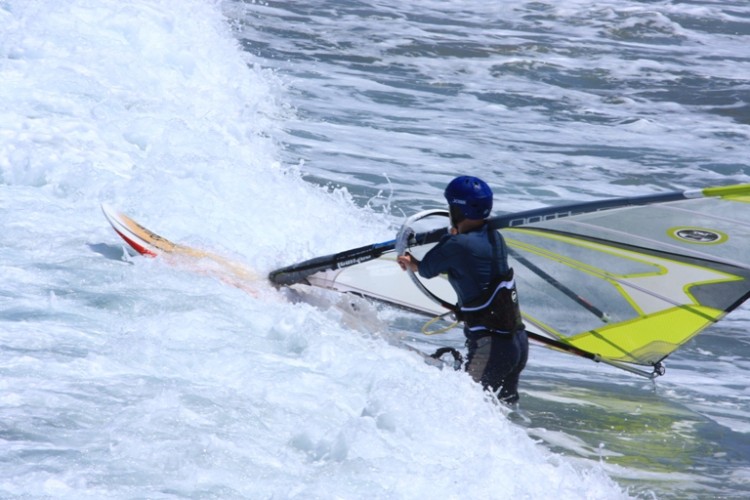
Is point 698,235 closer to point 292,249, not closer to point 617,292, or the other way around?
point 617,292

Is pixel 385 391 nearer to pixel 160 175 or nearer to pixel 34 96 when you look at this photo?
pixel 160 175

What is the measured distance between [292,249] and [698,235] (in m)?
3.25

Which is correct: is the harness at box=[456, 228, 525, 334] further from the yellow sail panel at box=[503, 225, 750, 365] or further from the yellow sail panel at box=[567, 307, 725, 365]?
the yellow sail panel at box=[567, 307, 725, 365]

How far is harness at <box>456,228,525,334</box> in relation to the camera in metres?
5.07

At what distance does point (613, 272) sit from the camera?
5969 mm

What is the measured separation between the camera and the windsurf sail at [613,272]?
17.0ft

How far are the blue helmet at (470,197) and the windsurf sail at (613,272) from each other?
0.14m

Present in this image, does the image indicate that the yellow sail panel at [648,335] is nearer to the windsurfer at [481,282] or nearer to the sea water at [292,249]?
the sea water at [292,249]

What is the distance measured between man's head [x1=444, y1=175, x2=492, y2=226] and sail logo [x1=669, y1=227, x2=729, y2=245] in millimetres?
1125

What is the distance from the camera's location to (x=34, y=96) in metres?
9.37

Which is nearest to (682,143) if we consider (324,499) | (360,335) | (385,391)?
(360,335)

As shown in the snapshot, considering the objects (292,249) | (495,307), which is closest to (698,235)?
(495,307)

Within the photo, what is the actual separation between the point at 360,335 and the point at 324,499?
6.92ft

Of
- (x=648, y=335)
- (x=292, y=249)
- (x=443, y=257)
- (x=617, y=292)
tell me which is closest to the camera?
(x=443, y=257)
